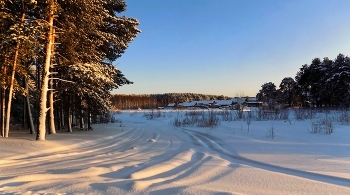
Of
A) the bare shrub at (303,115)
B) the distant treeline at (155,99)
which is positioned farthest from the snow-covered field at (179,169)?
the distant treeline at (155,99)

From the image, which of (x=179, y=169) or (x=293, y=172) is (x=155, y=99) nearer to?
(x=179, y=169)

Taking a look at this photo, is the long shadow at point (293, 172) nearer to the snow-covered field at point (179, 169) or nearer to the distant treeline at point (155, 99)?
the snow-covered field at point (179, 169)

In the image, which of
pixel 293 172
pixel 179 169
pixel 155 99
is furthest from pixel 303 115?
pixel 155 99

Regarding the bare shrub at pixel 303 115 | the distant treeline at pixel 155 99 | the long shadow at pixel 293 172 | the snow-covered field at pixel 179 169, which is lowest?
the long shadow at pixel 293 172

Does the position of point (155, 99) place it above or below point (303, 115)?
above

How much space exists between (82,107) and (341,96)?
3793cm

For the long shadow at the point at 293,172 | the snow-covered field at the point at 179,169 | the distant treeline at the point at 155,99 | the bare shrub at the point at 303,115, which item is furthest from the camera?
the distant treeline at the point at 155,99

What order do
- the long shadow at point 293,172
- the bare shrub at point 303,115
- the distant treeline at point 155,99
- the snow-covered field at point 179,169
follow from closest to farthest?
the snow-covered field at point 179,169 → the long shadow at point 293,172 → the bare shrub at point 303,115 → the distant treeline at point 155,99

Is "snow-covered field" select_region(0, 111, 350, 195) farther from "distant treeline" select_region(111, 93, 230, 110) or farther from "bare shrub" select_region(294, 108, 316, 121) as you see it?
"distant treeline" select_region(111, 93, 230, 110)

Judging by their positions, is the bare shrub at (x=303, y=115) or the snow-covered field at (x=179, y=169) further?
the bare shrub at (x=303, y=115)

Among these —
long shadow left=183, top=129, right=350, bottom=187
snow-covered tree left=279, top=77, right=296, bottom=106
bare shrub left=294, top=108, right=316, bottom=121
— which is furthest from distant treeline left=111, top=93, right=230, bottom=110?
long shadow left=183, top=129, right=350, bottom=187

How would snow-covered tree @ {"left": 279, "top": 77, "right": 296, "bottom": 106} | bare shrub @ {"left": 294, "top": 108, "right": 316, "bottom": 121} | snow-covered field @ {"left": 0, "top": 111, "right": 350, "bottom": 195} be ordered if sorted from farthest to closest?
1. snow-covered tree @ {"left": 279, "top": 77, "right": 296, "bottom": 106}
2. bare shrub @ {"left": 294, "top": 108, "right": 316, "bottom": 121}
3. snow-covered field @ {"left": 0, "top": 111, "right": 350, "bottom": 195}

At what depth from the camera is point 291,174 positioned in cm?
Result: 475

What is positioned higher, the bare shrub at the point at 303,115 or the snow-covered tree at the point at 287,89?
the snow-covered tree at the point at 287,89
